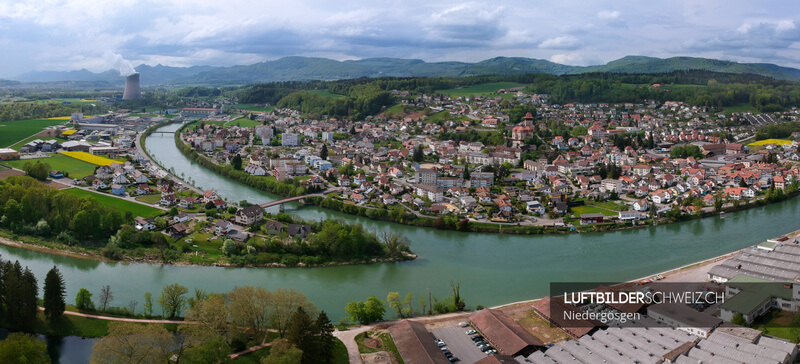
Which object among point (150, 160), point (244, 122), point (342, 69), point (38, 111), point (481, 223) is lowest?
point (481, 223)

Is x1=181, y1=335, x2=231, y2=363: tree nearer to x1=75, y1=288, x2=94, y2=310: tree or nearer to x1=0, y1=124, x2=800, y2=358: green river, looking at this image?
x1=0, y1=124, x2=800, y2=358: green river

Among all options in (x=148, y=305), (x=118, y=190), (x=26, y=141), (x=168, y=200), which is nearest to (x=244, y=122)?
(x=26, y=141)

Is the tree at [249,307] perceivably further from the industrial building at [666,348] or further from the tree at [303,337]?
the industrial building at [666,348]

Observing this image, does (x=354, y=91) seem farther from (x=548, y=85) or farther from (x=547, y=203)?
(x=547, y=203)

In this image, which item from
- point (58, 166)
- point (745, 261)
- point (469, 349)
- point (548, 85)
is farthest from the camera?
point (548, 85)

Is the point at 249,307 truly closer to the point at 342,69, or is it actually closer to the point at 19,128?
the point at 19,128

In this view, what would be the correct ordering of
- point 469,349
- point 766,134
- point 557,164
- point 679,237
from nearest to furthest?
point 469,349
point 679,237
point 557,164
point 766,134

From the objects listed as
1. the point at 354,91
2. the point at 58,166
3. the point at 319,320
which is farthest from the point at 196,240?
the point at 354,91

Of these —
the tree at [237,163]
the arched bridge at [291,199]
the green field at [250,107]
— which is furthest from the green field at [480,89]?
the arched bridge at [291,199]
